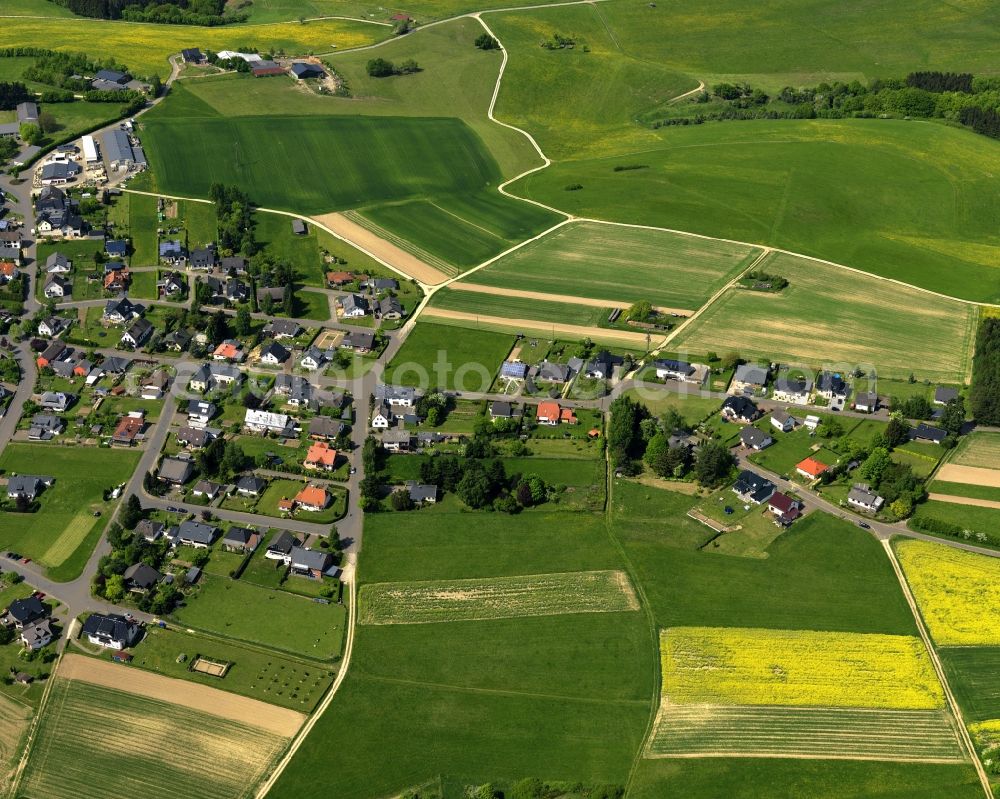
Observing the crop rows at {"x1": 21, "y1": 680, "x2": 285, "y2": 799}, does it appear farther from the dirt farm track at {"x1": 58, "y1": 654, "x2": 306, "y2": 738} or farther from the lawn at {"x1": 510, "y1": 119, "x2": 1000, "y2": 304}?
the lawn at {"x1": 510, "y1": 119, "x2": 1000, "y2": 304}

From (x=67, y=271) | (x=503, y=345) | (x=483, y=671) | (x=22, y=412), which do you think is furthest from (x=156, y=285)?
(x=483, y=671)

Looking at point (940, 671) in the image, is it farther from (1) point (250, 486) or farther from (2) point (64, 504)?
(2) point (64, 504)

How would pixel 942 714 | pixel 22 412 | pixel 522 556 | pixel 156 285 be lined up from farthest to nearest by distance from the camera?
1. pixel 156 285
2. pixel 22 412
3. pixel 522 556
4. pixel 942 714

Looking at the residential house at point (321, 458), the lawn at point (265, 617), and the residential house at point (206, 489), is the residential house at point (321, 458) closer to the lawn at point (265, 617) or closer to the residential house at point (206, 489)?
the residential house at point (206, 489)

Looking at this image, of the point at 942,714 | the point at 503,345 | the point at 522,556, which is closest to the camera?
the point at 942,714

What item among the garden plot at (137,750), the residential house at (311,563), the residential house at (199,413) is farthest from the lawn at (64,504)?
the residential house at (311,563)

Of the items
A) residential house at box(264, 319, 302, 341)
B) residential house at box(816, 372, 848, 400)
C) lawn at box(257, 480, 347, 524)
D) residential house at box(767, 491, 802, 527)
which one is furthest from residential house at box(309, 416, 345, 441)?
residential house at box(816, 372, 848, 400)

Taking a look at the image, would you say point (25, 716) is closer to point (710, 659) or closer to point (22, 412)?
point (22, 412)
